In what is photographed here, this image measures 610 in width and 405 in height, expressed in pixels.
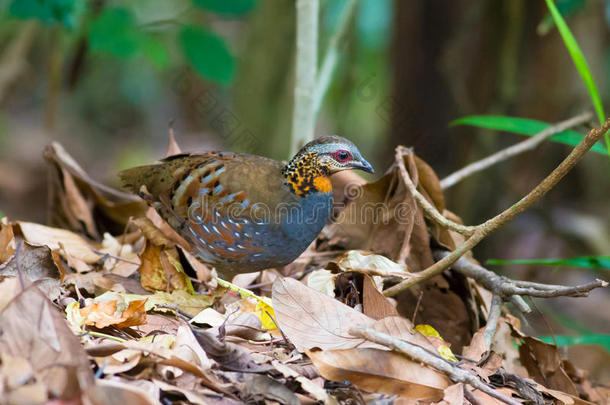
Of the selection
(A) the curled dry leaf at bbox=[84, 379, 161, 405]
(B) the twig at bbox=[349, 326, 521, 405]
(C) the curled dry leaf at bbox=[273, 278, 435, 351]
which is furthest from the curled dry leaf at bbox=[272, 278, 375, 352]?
(A) the curled dry leaf at bbox=[84, 379, 161, 405]

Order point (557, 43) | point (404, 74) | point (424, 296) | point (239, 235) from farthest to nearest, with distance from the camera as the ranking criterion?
point (404, 74)
point (557, 43)
point (239, 235)
point (424, 296)

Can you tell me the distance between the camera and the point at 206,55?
582 cm

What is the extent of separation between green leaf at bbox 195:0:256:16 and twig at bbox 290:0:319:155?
Result: 1598mm

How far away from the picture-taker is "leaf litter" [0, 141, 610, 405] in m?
2.04

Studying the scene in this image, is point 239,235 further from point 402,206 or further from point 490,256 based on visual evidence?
point 490,256

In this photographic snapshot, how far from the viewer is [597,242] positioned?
6090 millimetres

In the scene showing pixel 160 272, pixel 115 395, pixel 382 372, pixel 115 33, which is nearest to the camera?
pixel 115 395

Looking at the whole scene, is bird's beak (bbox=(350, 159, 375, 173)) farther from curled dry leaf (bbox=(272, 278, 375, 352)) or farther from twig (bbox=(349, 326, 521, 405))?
twig (bbox=(349, 326, 521, 405))

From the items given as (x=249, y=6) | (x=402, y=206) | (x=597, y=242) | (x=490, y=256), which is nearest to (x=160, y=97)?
(x=249, y=6)

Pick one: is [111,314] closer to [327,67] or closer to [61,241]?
A: [61,241]

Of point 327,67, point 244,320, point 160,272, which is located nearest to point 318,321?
point 244,320

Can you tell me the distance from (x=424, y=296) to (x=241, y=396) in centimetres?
150

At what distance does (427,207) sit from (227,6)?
133 inches

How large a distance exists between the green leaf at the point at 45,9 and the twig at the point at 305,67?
2.07 m
